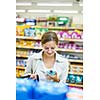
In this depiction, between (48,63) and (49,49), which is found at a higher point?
(49,49)

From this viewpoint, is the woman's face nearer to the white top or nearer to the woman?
the woman

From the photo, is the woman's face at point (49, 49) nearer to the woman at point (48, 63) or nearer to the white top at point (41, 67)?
the woman at point (48, 63)

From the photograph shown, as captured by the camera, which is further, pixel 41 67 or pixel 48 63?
pixel 48 63

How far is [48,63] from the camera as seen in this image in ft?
9.60

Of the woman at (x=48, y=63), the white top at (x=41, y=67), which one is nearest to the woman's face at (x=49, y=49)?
the woman at (x=48, y=63)

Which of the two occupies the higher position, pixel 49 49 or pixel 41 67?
pixel 49 49

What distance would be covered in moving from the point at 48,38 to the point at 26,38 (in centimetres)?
263

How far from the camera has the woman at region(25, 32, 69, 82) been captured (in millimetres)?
2592

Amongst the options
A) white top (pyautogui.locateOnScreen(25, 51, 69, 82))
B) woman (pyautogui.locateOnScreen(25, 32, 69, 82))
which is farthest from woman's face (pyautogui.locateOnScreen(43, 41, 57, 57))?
white top (pyautogui.locateOnScreen(25, 51, 69, 82))

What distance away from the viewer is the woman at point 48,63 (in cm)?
259

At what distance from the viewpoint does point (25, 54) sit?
17.5ft
